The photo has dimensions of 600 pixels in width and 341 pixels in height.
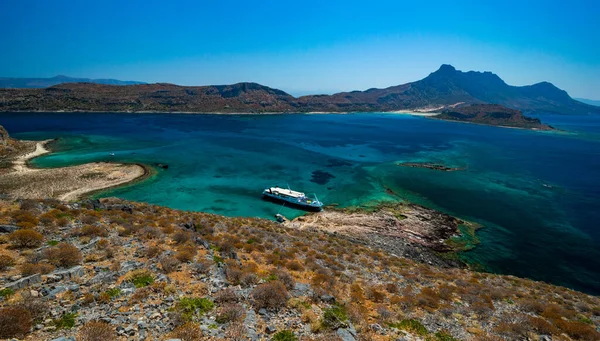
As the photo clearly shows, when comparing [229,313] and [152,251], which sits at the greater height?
[152,251]

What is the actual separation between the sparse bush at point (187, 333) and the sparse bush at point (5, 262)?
9432mm

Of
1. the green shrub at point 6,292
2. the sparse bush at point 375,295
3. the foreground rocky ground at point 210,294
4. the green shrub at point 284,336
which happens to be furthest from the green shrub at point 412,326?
the green shrub at point 6,292

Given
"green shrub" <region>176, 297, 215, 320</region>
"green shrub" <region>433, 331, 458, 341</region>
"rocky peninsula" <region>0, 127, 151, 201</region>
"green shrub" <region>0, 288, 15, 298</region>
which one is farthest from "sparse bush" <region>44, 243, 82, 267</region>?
"rocky peninsula" <region>0, 127, 151, 201</region>

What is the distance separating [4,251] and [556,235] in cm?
6707

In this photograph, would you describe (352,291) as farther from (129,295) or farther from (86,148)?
(86,148)

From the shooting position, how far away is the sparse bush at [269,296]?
42.0ft

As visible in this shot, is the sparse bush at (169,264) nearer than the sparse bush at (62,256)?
No

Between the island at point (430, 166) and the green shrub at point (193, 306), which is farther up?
the green shrub at point (193, 306)

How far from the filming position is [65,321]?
9594mm

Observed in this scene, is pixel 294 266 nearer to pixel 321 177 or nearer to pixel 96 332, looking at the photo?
pixel 96 332

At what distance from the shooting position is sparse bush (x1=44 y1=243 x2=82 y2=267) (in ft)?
44.5

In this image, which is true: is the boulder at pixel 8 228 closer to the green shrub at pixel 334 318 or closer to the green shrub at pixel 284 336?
the green shrub at pixel 284 336

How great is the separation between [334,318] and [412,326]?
15.2 feet

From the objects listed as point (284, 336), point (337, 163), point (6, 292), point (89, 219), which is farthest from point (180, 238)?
point (337, 163)
